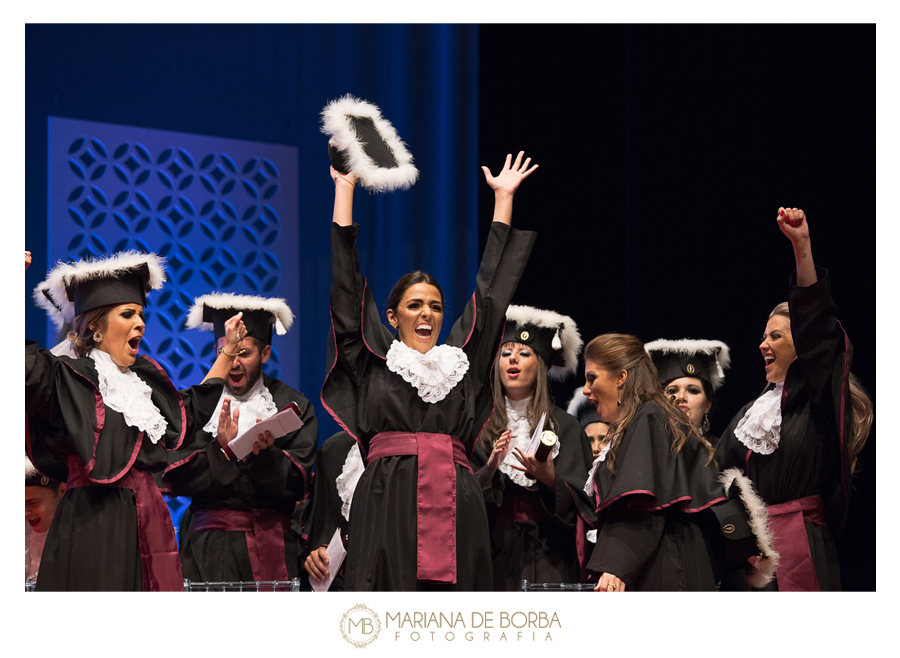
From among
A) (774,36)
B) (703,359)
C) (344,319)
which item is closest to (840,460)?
(703,359)

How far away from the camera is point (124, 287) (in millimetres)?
3891

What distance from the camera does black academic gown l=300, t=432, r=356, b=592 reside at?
14.7 feet

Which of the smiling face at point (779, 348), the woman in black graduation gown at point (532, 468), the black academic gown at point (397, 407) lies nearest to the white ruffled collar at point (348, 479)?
the woman in black graduation gown at point (532, 468)

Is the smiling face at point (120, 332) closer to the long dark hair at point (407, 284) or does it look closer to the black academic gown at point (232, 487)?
the black academic gown at point (232, 487)

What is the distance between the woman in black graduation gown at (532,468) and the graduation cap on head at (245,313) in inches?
42.4

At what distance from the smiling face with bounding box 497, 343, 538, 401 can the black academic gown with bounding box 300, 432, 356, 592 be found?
2.52ft

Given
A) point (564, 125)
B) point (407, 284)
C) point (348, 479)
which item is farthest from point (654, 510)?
point (564, 125)

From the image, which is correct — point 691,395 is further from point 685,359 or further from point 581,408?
point 581,408

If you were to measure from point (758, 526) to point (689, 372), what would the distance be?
132cm

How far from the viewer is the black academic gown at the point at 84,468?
352 centimetres

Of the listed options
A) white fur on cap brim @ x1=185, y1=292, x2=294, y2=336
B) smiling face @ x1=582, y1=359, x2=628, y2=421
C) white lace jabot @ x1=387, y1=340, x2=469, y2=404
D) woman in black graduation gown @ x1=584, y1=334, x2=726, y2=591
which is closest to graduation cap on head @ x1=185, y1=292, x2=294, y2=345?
white fur on cap brim @ x1=185, y1=292, x2=294, y2=336

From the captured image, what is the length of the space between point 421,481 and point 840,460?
169 cm
